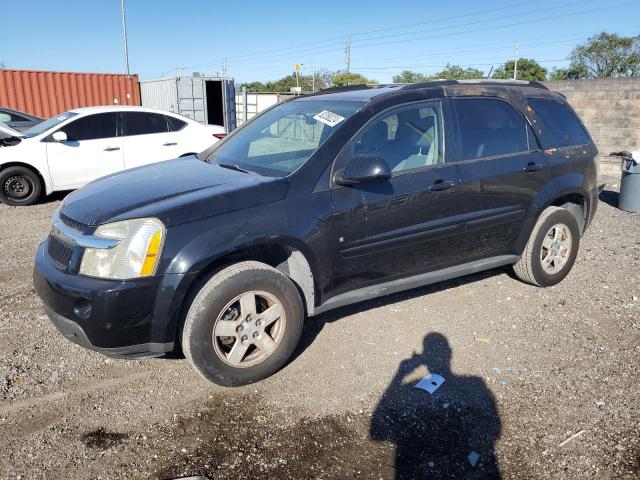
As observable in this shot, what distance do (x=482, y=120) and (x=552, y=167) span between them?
86 centimetres

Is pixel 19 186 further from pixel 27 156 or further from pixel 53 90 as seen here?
pixel 53 90

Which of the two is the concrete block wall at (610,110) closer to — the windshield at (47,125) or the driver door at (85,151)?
the driver door at (85,151)

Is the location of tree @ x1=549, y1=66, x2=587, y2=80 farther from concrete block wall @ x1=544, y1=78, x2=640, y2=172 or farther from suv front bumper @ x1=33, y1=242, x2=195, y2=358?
suv front bumper @ x1=33, y1=242, x2=195, y2=358

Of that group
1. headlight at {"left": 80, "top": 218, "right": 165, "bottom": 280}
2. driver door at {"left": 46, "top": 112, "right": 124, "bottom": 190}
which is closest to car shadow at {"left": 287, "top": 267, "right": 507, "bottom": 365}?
headlight at {"left": 80, "top": 218, "right": 165, "bottom": 280}

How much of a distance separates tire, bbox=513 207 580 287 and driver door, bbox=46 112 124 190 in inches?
268

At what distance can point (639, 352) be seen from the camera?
3807 millimetres

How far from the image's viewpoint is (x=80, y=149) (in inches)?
336

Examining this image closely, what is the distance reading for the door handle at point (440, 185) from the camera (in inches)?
151

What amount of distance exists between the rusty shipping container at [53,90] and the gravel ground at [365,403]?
15.8 meters

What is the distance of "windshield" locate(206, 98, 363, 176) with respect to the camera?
3674 mm

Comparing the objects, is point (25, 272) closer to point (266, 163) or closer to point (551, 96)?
point (266, 163)

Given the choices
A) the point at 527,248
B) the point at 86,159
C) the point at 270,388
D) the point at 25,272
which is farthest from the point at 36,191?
the point at 527,248

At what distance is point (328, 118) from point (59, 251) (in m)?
2.02

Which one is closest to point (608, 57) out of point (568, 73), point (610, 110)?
point (568, 73)
